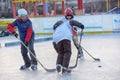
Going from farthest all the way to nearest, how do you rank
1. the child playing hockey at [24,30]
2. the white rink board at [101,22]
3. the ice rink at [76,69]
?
the white rink board at [101,22], the child playing hockey at [24,30], the ice rink at [76,69]

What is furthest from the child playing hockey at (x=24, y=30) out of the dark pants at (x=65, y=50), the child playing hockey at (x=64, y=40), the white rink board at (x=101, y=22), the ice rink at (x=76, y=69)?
the white rink board at (x=101, y=22)

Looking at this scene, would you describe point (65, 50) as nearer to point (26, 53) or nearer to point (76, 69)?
point (76, 69)

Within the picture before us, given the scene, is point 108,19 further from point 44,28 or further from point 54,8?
point 54,8

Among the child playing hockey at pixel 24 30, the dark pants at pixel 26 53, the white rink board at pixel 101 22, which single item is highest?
the child playing hockey at pixel 24 30

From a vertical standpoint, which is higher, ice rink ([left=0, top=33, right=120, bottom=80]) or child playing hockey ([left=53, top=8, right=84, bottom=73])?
child playing hockey ([left=53, top=8, right=84, bottom=73])

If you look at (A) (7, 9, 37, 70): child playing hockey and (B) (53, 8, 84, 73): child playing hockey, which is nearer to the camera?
(B) (53, 8, 84, 73): child playing hockey

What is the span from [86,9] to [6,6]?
5.98 meters

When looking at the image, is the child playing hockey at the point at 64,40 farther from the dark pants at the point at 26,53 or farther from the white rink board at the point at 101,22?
the white rink board at the point at 101,22

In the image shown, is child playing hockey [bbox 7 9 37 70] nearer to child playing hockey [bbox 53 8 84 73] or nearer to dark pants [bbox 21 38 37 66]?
dark pants [bbox 21 38 37 66]

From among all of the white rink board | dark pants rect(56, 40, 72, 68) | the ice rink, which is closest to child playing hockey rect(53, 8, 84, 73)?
dark pants rect(56, 40, 72, 68)

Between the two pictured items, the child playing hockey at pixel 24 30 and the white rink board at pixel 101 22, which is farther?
the white rink board at pixel 101 22

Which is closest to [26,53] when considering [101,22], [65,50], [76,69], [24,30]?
[24,30]

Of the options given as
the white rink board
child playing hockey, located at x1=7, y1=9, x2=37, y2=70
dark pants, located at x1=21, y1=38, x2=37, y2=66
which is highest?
child playing hockey, located at x1=7, y1=9, x2=37, y2=70

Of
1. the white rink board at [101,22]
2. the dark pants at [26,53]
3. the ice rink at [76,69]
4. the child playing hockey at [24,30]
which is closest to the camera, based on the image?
the ice rink at [76,69]
